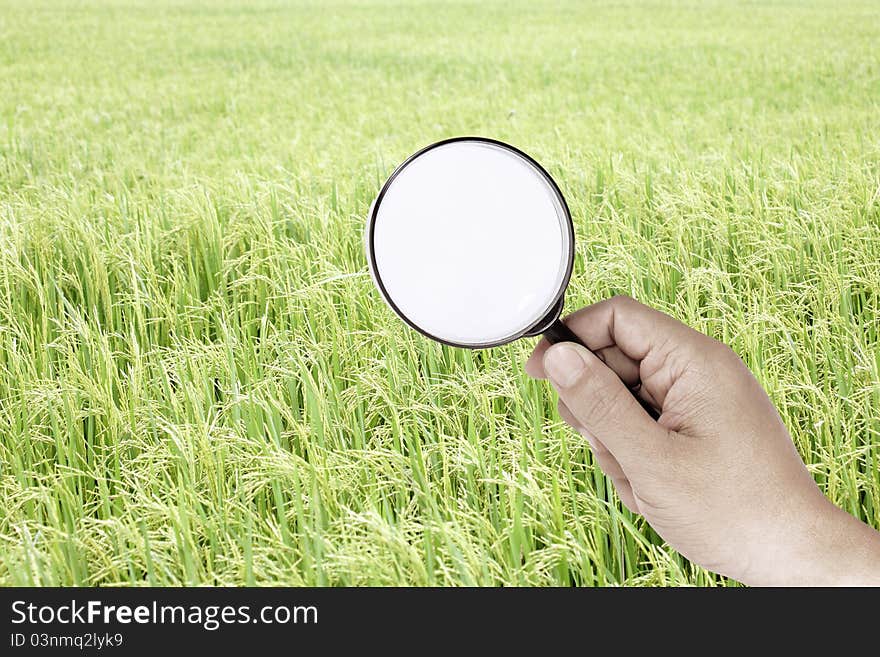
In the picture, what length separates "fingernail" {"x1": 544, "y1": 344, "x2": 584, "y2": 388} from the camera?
1195 mm

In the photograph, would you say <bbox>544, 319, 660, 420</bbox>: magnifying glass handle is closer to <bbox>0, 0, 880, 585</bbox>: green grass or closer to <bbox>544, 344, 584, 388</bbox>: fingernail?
<bbox>544, 344, 584, 388</bbox>: fingernail

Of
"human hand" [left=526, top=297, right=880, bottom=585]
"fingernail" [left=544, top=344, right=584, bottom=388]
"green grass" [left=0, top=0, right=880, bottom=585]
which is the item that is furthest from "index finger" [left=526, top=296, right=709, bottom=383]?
"green grass" [left=0, top=0, right=880, bottom=585]

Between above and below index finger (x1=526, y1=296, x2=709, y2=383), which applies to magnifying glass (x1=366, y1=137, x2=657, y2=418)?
above

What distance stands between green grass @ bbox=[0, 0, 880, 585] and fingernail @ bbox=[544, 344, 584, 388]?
0.29 metres

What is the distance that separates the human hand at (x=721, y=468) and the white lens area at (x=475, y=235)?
11cm

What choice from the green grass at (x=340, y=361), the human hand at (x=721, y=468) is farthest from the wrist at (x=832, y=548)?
the green grass at (x=340, y=361)

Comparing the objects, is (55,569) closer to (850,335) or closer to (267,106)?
(850,335)

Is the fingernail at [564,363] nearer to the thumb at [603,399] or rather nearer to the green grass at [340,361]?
the thumb at [603,399]

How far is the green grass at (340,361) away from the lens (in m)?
1.45

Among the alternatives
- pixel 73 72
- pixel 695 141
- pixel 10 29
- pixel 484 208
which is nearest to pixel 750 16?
pixel 695 141

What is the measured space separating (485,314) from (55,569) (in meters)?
0.92

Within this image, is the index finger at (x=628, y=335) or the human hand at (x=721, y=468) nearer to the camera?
the human hand at (x=721, y=468)

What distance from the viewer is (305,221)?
2.52 meters

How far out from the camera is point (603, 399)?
3.92 feet
